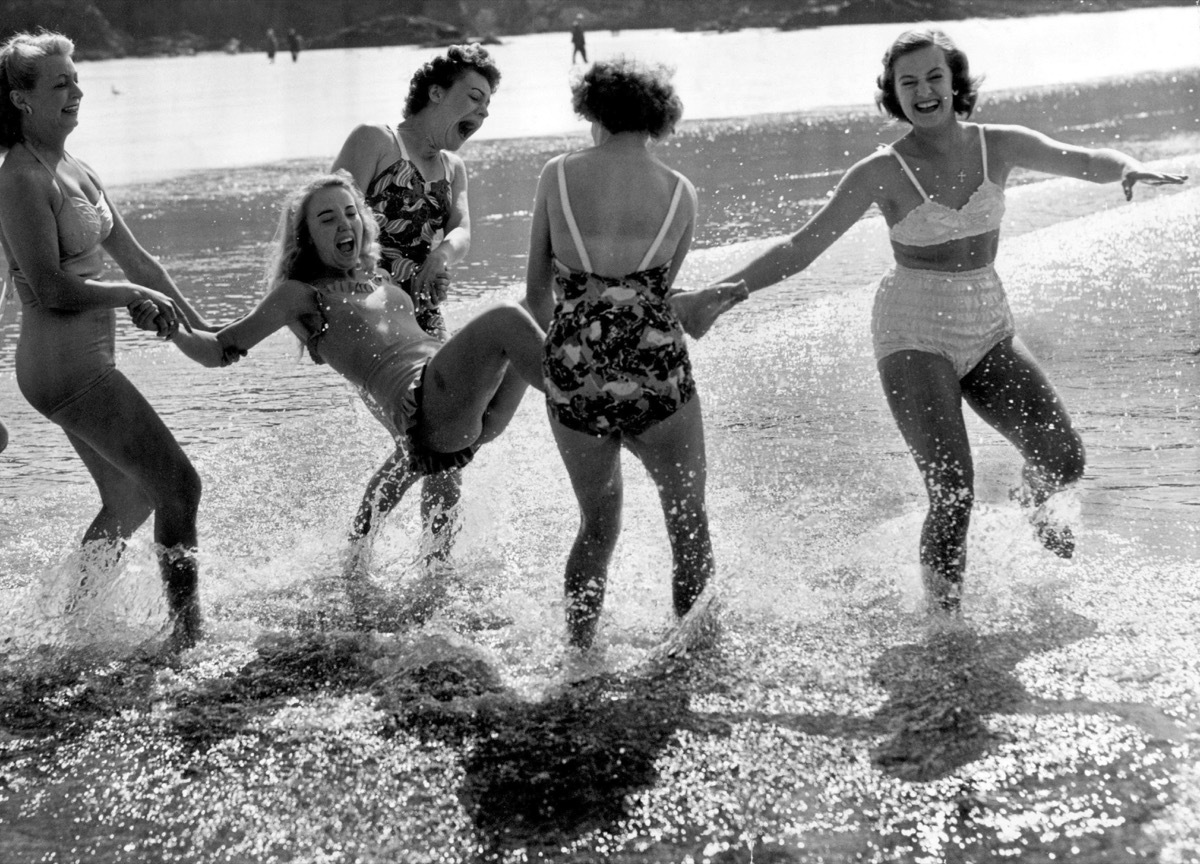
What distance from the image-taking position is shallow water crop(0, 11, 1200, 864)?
10.9ft

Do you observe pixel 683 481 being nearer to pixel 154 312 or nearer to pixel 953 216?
pixel 953 216

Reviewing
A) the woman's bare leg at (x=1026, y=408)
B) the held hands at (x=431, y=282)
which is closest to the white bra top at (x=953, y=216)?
the woman's bare leg at (x=1026, y=408)

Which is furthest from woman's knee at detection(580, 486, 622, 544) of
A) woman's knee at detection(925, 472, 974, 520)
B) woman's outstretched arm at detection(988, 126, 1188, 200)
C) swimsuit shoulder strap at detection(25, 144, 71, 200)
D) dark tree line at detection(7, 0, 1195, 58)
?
dark tree line at detection(7, 0, 1195, 58)

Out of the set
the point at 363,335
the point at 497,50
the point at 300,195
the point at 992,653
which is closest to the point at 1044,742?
the point at 992,653

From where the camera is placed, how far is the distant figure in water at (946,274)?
4.31 metres

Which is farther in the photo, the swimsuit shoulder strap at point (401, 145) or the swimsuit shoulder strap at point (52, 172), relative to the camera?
the swimsuit shoulder strap at point (401, 145)

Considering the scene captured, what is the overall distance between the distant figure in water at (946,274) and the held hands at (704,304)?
1.47 ft

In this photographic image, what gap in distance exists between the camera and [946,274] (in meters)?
4.39

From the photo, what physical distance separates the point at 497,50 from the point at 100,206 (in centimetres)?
4302

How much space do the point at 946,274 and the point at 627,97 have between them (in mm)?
1242

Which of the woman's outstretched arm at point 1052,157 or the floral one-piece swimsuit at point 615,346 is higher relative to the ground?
the woman's outstretched arm at point 1052,157

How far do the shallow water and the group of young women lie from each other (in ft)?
0.91

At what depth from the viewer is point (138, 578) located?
478 cm

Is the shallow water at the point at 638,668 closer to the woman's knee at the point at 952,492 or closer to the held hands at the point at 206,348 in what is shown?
the woman's knee at the point at 952,492
